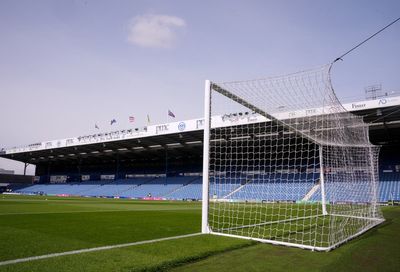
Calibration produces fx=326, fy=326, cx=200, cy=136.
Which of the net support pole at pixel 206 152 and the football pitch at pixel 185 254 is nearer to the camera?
the football pitch at pixel 185 254

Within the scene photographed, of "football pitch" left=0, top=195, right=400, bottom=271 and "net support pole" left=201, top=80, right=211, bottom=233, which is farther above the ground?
"net support pole" left=201, top=80, right=211, bottom=233

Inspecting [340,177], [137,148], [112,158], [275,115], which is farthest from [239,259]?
[112,158]

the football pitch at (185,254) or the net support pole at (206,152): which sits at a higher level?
the net support pole at (206,152)

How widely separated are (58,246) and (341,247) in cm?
532

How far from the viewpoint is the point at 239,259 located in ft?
16.7

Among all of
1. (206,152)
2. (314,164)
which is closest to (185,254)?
(206,152)

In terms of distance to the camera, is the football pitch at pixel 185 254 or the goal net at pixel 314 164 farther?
the goal net at pixel 314 164

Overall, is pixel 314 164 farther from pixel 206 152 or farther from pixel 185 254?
pixel 185 254

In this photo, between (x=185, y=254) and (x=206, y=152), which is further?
(x=206, y=152)

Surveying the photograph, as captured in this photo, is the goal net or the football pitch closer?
the football pitch

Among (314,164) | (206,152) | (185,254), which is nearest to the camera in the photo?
(185,254)

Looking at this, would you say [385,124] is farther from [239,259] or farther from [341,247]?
[239,259]

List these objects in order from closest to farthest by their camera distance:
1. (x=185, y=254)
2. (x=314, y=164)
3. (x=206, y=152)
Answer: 1. (x=185, y=254)
2. (x=206, y=152)
3. (x=314, y=164)

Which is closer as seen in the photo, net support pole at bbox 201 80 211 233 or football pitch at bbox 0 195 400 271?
football pitch at bbox 0 195 400 271
